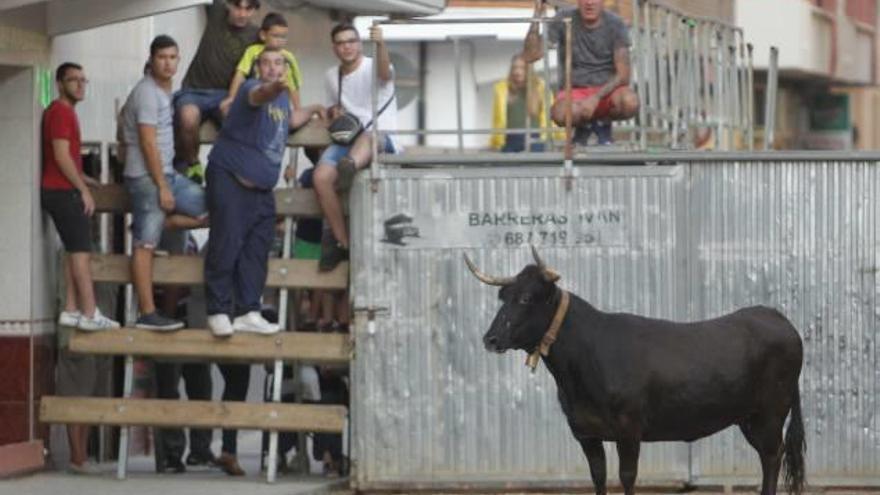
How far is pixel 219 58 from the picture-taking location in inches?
748

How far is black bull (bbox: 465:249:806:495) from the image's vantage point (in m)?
15.6

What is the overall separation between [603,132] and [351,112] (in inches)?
78.2

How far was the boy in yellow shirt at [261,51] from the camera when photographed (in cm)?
1816

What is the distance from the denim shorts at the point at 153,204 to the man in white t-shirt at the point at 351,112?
2.91ft

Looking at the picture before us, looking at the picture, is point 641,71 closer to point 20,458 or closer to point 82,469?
point 82,469

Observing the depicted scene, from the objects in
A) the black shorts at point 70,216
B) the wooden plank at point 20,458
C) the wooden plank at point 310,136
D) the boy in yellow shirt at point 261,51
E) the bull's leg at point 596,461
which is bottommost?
the wooden plank at point 20,458

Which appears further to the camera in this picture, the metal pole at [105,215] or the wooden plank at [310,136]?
the metal pole at [105,215]

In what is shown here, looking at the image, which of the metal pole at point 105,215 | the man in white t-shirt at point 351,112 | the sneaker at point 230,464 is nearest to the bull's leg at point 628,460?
the man in white t-shirt at point 351,112

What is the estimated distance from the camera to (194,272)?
1852 centimetres

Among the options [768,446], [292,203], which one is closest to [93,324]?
[292,203]

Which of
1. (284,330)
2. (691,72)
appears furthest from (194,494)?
(691,72)

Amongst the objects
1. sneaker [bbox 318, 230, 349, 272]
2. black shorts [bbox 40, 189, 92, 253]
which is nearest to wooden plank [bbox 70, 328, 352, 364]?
sneaker [bbox 318, 230, 349, 272]

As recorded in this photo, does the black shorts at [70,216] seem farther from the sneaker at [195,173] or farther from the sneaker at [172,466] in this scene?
the sneaker at [172,466]

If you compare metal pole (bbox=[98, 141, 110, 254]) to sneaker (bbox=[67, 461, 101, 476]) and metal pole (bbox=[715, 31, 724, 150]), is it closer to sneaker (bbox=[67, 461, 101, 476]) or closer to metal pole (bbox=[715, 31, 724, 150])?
sneaker (bbox=[67, 461, 101, 476])
